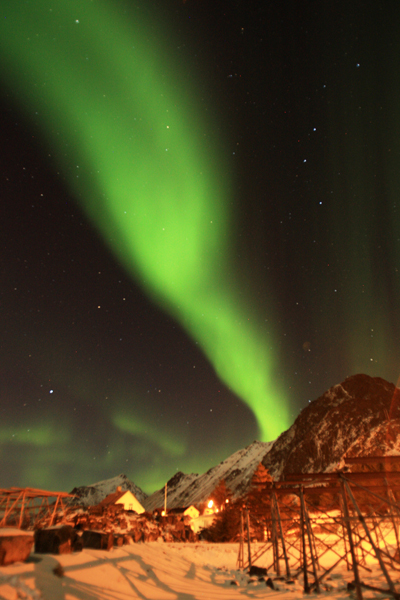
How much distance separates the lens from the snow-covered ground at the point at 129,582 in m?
7.86

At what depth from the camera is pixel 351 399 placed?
143m

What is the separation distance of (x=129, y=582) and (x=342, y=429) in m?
134

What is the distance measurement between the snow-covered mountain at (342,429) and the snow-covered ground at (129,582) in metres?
83.8

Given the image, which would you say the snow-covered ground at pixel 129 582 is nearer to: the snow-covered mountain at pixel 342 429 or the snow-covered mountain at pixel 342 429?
the snow-covered mountain at pixel 342 429

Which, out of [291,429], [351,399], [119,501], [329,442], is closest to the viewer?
[119,501]

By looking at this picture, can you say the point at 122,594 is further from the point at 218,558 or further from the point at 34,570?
the point at 218,558

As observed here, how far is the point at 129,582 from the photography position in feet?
37.3

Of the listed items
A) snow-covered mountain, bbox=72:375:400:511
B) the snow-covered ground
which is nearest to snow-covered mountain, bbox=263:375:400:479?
snow-covered mountain, bbox=72:375:400:511

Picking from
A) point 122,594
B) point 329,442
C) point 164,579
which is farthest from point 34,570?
point 329,442

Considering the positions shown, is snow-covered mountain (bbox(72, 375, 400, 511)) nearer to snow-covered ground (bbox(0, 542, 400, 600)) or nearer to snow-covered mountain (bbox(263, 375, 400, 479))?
snow-covered mountain (bbox(263, 375, 400, 479))

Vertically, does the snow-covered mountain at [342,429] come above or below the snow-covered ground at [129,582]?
above

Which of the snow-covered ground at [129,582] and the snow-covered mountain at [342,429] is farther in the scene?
the snow-covered mountain at [342,429]

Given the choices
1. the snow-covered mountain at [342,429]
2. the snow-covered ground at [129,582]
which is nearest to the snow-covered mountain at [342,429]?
the snow-covered mountain at [342,429]

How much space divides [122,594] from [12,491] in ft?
34.9
